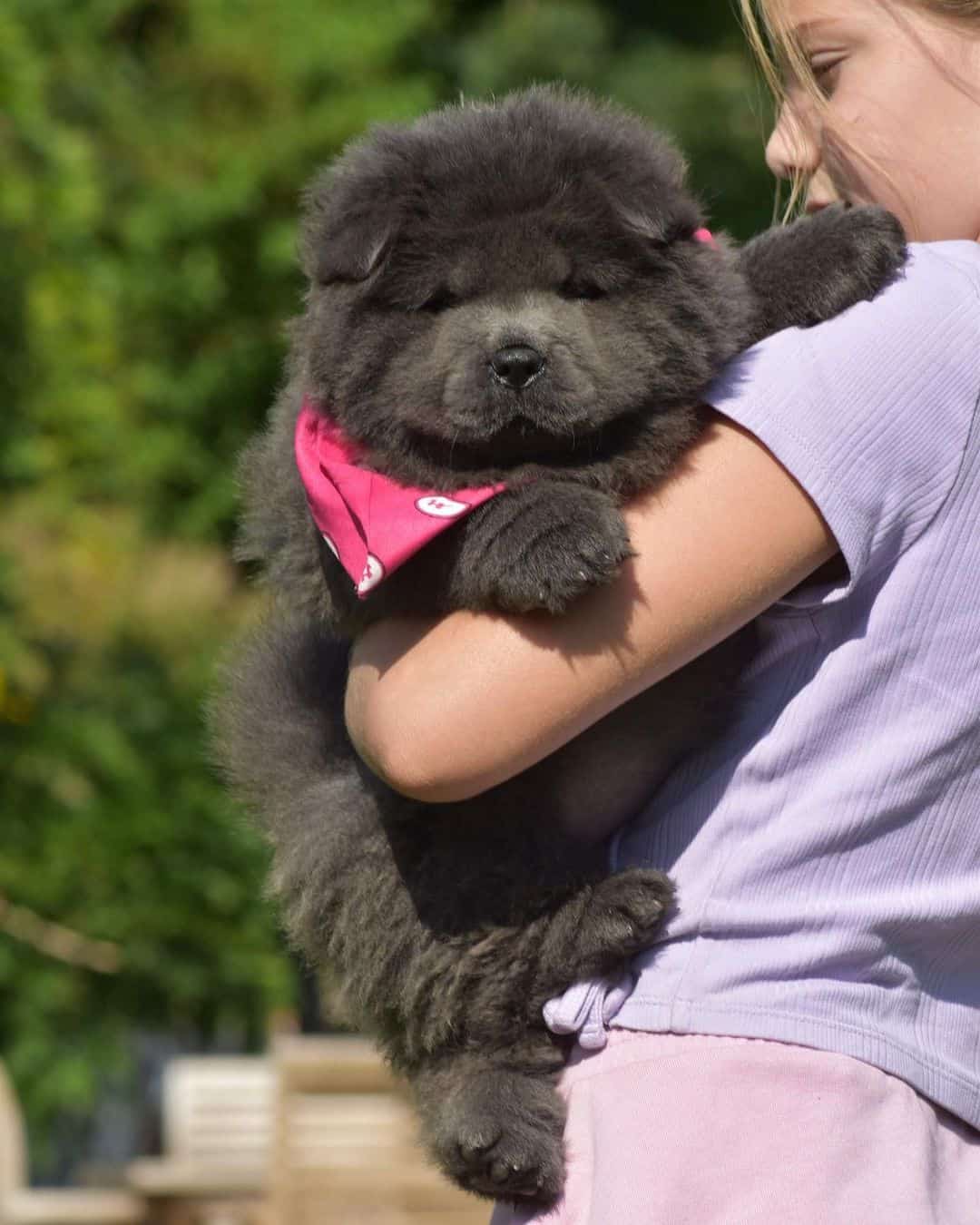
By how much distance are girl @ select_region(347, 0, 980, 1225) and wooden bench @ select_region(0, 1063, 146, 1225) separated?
4186 millimetres

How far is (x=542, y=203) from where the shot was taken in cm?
204

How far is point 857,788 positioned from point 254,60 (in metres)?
7.34

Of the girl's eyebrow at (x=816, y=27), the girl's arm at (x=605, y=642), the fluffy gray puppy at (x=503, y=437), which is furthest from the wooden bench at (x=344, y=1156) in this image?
the girl's eyebrow at (x=816, y=27)

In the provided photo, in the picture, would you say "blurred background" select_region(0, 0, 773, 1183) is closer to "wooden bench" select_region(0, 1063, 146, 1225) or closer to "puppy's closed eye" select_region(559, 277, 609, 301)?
"wooden bench" select_region(0, 1063, 146, 1225)

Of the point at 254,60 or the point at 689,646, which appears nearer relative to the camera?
the point at 689,646

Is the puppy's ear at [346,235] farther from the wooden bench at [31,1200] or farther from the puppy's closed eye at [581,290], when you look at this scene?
the wooden bench at [31,1200]

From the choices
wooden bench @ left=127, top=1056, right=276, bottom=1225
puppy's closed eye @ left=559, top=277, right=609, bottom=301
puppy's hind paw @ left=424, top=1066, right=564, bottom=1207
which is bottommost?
wooden bench @ left=127, top=1056, right=276, bottom=1225

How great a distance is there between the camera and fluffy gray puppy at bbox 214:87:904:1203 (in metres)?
1.94

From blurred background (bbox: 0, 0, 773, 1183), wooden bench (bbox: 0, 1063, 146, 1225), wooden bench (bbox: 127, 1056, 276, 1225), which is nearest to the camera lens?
wooden bench (bbox: 0, 1063, 146, 1225)

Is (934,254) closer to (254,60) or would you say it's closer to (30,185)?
(30,185)

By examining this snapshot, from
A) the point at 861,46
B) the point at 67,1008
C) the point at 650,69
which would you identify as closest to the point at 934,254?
the point at 861,46

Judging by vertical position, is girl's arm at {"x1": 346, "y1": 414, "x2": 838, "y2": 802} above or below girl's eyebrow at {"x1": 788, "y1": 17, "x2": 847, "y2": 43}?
below

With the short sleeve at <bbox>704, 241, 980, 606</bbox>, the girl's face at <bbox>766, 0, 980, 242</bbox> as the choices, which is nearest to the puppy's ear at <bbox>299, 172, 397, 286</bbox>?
the short sleeve at <bbox>704, 241, 980, 606</bbox>

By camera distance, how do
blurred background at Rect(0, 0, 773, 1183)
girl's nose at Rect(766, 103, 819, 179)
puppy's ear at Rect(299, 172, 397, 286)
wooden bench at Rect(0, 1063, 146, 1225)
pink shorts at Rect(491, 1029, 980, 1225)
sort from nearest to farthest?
pink shorts at Rect(491, 1029, 980, 1225)
puppy's ear at Rect(299, 172, 397, 286)
girl's nose at Rect(766, 103, 819, 179)
wooden bench at Rect(0, 1063, 146, 1225)
blurred background at Rect(0, 0, 773, 1183)
